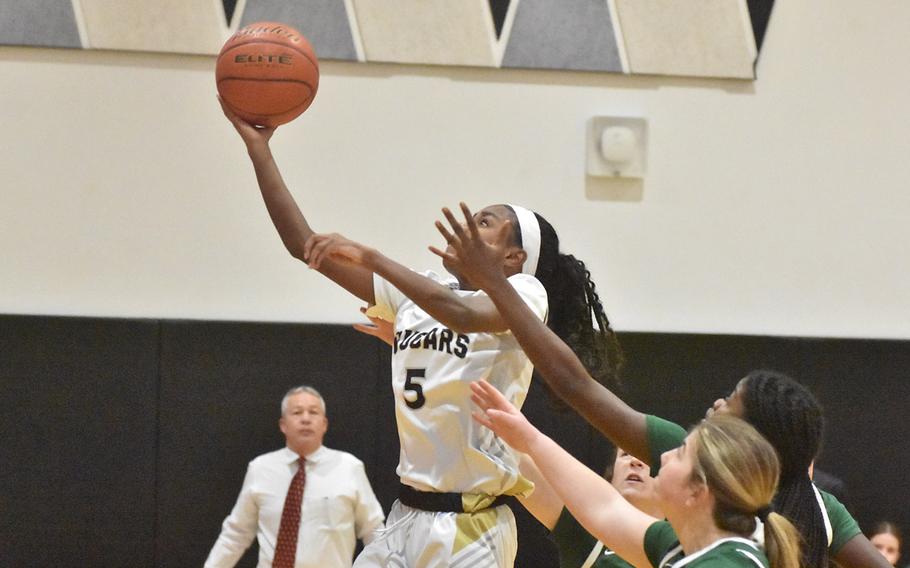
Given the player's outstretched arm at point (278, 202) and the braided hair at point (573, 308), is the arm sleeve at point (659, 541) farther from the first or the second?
the player's outstretched arm at point (278, 202)

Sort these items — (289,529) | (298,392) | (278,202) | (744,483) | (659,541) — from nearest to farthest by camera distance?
1. (744,483)
2. (659,541)
3. (278,202)
4. (289,529)
5. (298,392)

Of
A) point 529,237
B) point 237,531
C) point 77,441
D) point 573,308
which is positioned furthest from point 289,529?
point 529,237

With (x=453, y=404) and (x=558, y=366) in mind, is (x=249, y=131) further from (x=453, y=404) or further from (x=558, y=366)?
(x=558, y=366)

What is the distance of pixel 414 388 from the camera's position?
368 centimetres

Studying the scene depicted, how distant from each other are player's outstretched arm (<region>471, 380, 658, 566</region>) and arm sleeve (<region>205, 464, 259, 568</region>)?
4.15 metres

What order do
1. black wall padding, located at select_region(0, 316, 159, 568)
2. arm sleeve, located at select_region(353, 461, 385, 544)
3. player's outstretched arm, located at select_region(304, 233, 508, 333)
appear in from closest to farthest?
player's outstretched arm, located at select_region(304, 233, 508, 333)
arm sleeve, located at select_region(353, 461, 385, 544)
black wall padding, located at select_region(0, 316, 159, 568)

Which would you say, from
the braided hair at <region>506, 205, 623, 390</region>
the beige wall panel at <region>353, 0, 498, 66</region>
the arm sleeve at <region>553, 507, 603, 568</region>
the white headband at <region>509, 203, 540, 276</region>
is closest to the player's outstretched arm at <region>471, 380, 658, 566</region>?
the arm sleeve at <region>553, 507, 603, 568</region>

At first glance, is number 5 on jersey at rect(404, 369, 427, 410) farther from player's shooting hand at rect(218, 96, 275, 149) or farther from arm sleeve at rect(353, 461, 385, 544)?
arm sleeve at rect(353, 461, 385, 544)

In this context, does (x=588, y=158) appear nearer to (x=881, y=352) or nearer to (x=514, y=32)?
(x=514, y=32)

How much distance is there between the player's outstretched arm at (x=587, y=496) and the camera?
9.23 feet

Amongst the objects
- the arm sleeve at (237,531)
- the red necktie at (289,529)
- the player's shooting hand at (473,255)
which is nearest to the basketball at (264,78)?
the player's shooting hand at (473,255)

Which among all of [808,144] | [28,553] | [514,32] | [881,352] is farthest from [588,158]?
[28,553]

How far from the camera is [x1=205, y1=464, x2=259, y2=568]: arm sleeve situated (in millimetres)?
6754

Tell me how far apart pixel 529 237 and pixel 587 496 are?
50.3 inches
